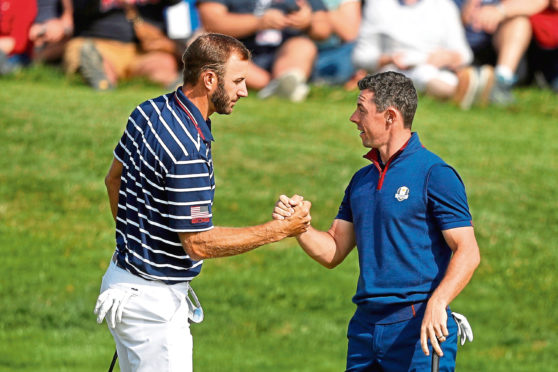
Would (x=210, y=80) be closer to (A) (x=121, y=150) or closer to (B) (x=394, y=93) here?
(A) (x=121, y=150)

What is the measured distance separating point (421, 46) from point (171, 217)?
11.7m

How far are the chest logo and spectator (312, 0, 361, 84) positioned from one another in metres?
11.2

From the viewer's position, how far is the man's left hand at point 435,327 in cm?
514

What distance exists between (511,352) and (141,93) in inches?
303

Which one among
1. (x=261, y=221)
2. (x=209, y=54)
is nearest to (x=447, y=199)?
(x=209, y=54)

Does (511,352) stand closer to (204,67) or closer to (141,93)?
(204,67)

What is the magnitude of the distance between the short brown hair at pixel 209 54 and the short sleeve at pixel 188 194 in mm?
506

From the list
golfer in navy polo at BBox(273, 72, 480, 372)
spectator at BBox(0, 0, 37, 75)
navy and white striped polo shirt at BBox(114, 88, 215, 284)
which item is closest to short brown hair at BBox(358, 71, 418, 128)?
golfer in navy polo at BBox(273, 72, 480, 372)

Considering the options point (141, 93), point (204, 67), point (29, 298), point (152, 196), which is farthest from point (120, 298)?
point (141, 93)

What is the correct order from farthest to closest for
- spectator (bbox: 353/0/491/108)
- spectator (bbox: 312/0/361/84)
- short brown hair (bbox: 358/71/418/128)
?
spectator (bbox: 312/0/361/84), spectator (bbox: 353/0/491/108), short brown hair (bbox: 358/71/418/128)

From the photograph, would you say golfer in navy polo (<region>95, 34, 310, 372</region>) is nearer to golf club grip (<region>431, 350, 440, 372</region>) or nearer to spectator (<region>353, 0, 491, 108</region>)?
golf club grip (<region>431, 350, 440, 372</region>)

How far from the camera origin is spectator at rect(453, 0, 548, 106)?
16734 millimetres

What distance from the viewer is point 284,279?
10.7m

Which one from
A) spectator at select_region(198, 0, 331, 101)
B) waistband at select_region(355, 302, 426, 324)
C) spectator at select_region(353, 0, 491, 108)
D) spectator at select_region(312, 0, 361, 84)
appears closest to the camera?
waistband at select_region(355, 302, 426, 324)
